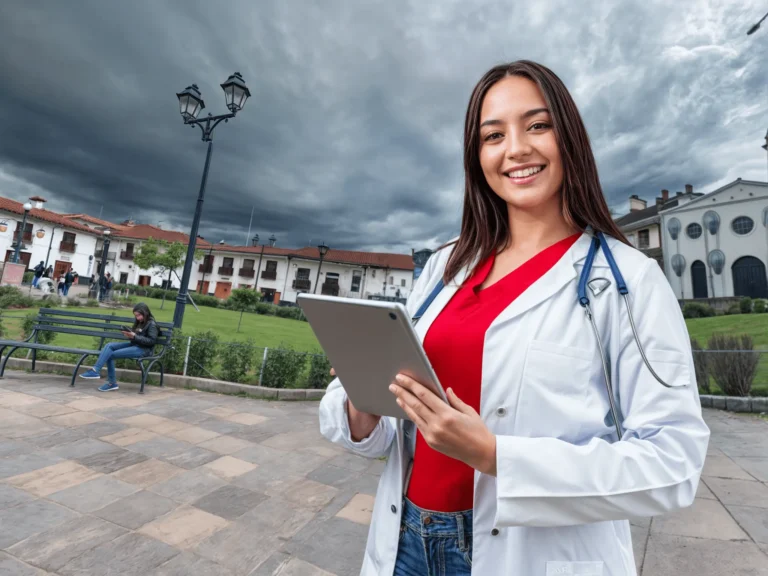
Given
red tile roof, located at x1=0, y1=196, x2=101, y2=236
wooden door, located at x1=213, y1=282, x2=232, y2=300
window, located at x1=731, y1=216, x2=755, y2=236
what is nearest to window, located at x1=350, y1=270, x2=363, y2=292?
wooden door, located at x1=213, y1=282, x2=232, y2=300

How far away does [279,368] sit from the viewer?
23.5 feet

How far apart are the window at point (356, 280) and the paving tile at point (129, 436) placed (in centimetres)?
4253

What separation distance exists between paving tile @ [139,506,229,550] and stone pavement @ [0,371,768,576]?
12 mm

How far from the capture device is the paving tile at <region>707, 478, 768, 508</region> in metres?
3.53

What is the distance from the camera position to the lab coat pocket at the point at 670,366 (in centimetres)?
82

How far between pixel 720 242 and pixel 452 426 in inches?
1291

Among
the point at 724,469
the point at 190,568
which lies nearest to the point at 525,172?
the point at 190,568

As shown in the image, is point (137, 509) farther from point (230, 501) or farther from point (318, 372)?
point (318, 372)

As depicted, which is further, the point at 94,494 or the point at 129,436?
the point at 129,436

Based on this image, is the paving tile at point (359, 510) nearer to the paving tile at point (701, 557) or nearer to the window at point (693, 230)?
the paving tile at point (701, 557)

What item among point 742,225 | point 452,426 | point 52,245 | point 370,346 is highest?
point 742,225

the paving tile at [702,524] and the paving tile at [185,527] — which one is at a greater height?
the paving tile at [702,524]

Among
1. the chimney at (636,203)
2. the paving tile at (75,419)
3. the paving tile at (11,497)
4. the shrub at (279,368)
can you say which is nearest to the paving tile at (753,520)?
the paving tile at (11,497)

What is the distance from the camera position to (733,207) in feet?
83.1
